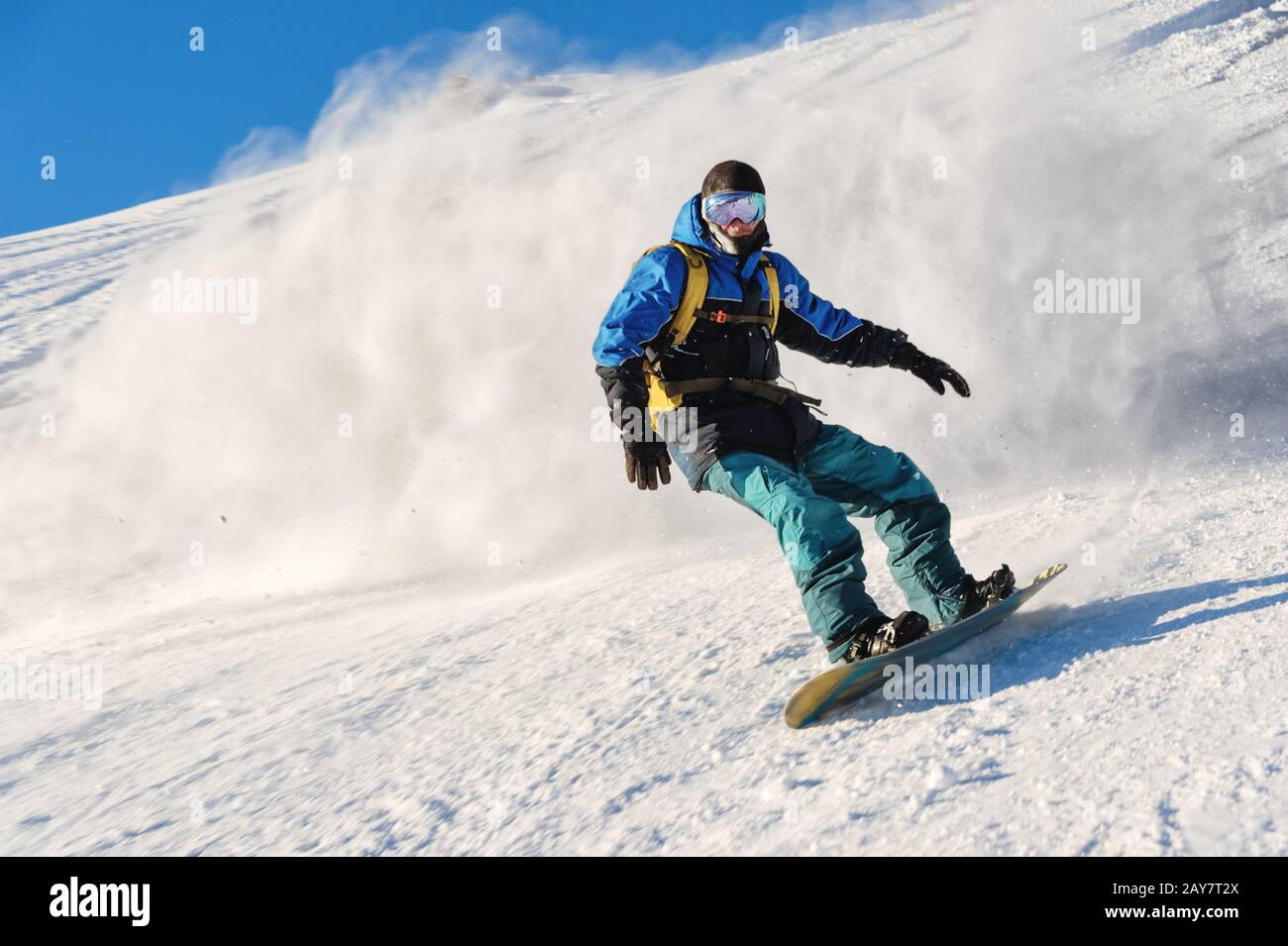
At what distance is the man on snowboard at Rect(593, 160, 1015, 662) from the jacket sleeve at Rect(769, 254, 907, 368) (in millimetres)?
17

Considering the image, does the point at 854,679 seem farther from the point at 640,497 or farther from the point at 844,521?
the point at 640,497

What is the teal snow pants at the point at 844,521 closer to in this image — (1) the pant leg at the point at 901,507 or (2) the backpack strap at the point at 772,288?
(1) the pant leg at the point at 901,507

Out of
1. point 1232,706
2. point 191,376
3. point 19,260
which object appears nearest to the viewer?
point 1232,706

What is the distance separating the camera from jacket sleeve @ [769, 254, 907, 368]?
3607 mm

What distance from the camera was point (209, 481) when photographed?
26.4 ft

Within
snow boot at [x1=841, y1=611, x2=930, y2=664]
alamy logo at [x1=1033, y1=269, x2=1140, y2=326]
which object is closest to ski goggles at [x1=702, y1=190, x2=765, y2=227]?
snow boot at [x1=841, y1=611, x2=930, y2=664]

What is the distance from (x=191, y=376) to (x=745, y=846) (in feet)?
27.2

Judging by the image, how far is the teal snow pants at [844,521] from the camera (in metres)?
2.93

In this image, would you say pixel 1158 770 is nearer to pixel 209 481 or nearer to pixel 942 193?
pixel 942 193

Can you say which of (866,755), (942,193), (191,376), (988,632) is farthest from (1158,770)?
(191,376)

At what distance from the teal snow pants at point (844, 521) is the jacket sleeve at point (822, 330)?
16.8 inches
